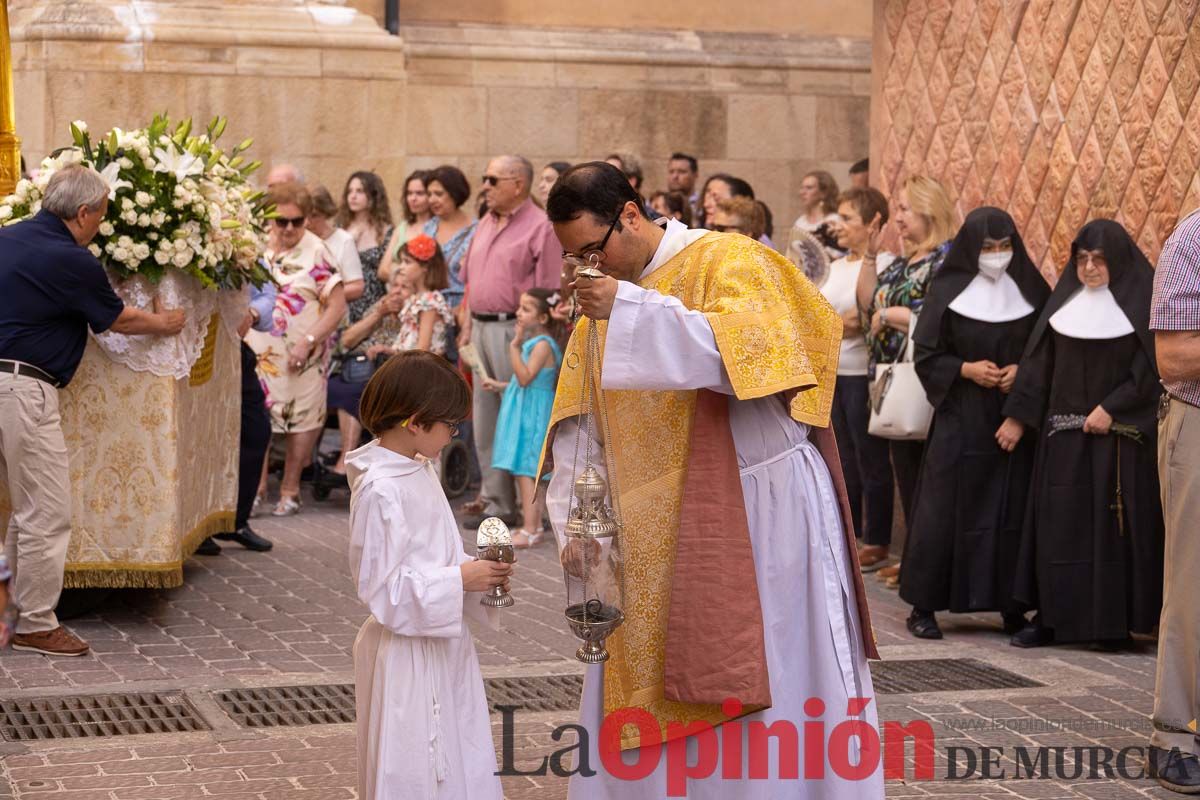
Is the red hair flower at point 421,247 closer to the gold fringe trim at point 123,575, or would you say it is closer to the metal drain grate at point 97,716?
the gold fringe trim at point 123,575

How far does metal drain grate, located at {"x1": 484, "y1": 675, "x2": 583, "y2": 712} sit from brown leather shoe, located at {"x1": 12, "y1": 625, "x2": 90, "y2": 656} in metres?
1.82

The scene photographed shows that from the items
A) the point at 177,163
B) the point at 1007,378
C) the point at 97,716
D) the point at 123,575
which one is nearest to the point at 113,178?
the point at 177,163

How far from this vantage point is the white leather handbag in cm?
895

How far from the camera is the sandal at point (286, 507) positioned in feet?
38.0

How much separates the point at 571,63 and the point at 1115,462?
9282mm

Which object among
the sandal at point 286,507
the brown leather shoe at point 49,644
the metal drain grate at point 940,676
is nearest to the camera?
the metal drain grate at point 940,676

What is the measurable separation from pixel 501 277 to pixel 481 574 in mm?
6778

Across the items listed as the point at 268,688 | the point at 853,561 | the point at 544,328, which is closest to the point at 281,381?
the point at 544,328

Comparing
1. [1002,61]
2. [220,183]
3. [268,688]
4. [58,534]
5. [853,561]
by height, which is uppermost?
[1002,61]

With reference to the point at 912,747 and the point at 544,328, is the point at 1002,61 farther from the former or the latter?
the point at 912,747

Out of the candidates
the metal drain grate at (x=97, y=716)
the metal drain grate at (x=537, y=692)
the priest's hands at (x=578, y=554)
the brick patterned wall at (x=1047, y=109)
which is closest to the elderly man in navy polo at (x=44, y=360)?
the metal drain grate at (x=97, y=716)

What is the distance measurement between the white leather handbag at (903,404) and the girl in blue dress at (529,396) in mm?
2262

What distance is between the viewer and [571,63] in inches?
646

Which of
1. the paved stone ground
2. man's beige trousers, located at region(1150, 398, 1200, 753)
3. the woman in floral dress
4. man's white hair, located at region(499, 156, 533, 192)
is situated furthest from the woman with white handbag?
the woman in floral dress
